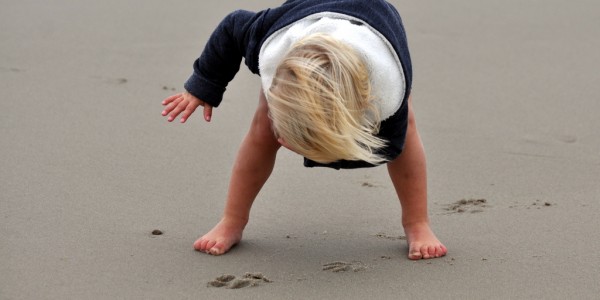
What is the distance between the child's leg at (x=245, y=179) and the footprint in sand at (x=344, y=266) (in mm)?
313

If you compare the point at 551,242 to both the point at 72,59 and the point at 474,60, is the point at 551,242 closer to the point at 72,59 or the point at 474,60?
the point at 474,60

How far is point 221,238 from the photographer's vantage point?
110 inches

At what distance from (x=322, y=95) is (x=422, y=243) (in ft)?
2.19

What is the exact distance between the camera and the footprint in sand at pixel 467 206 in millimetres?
3141

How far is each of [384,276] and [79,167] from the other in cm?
133

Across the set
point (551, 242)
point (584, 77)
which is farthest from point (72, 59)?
point (551, 242)

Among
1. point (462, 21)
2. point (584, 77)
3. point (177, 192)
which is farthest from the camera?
point (462, 21)

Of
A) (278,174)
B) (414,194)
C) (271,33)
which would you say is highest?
(271,33)

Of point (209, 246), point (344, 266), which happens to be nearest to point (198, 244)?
point (209, 246)

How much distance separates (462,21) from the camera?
18.2 feet

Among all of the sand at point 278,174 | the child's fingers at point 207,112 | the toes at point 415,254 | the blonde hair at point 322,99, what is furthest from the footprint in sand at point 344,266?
the child's fingers at point 207,112

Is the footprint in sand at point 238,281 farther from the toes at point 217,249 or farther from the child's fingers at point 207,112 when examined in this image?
the child's fingers at point 207,112

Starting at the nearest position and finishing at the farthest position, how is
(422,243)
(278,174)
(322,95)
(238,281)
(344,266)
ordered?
(322,95) < (238,281) < (344,266) < (422,243) < (278,174)

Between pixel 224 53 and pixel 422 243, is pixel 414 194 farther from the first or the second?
pixel 224 53
